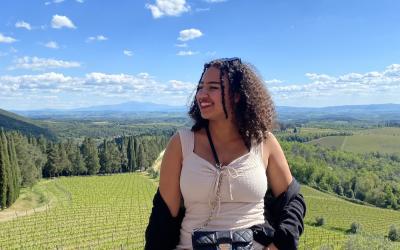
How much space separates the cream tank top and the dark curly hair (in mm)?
175

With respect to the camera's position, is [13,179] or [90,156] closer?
[13,179]

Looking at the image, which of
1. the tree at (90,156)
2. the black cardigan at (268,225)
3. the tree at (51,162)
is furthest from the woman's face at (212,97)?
the tree at (90,156)

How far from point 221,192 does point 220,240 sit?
26 centimetres

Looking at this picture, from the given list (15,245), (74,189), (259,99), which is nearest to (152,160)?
(74,189)

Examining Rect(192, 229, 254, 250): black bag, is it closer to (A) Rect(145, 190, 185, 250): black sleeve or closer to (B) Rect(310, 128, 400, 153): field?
(A) Rect(145, 190, 185, 250): black sleeve

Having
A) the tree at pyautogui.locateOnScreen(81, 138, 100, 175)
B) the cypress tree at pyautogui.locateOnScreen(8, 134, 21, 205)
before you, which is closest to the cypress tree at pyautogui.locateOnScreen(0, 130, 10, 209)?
the cypress tree at pyautogui.locateOnScreen(8, 134, 21, 205)

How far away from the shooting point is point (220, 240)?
2.38 m

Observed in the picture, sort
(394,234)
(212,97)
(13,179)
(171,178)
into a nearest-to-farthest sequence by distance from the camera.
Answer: (171,178)
(212,97)
(13,179)
(394,234)

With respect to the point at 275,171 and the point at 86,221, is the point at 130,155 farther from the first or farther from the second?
the point at 275,171

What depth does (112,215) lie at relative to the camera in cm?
3912

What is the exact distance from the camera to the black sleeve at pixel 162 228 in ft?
8.23

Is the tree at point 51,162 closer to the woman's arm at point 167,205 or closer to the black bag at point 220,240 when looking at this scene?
the woman's arm at point 167,205

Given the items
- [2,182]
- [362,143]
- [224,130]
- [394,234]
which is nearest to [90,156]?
[2,182]

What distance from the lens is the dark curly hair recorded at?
8.73 feet
